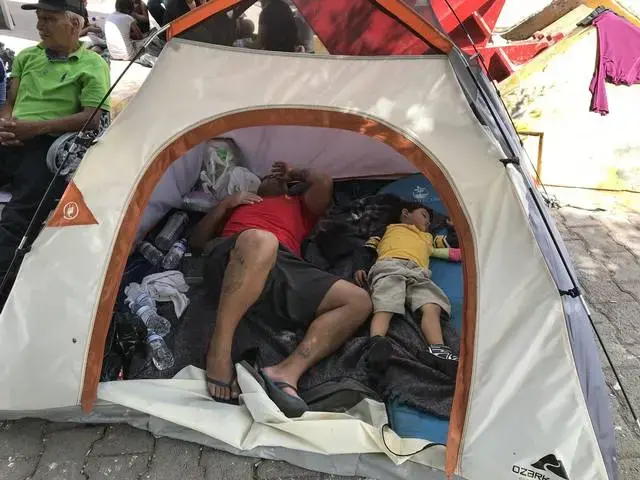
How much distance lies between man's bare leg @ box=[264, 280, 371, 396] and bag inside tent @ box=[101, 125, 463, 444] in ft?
0.21

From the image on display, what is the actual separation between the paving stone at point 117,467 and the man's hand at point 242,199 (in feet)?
3.48

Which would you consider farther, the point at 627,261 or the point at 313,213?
the point at 627,261

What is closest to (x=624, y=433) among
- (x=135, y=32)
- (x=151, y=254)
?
(x=151, y=254)

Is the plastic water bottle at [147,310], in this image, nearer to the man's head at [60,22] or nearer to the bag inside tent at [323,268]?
the bag inside tent at [323,268]

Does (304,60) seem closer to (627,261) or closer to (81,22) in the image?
(81,22)

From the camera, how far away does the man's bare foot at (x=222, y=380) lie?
70.1 inches

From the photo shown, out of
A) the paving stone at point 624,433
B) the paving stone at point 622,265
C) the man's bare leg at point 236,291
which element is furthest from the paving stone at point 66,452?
the paving stone at point 622,265

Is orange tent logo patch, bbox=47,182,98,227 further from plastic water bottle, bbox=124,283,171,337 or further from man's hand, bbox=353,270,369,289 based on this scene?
man's hand, bbox=353,270,369,289

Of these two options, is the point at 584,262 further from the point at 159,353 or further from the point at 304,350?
the point at 159,353

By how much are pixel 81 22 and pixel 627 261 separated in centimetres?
265

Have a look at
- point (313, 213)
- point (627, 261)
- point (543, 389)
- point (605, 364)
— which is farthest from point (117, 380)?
point (627, 261)

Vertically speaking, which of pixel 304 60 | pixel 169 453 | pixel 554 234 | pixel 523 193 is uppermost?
pixel 304 60

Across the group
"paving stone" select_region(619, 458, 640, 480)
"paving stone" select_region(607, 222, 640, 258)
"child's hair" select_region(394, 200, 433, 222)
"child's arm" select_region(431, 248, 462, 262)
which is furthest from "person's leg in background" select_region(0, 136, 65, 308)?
"paving stone" select_region(607, 222, 640, 258)

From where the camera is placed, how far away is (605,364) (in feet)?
6.98
